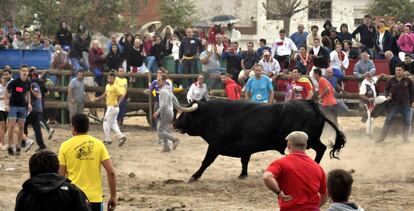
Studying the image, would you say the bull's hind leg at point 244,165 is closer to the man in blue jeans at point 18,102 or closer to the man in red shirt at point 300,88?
the man in red shirt at point 300,88

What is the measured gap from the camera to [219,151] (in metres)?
17.1

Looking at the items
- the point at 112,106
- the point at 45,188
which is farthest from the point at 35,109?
the point at 45,188

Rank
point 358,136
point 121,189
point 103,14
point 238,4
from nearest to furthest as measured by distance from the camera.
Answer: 1. point 121,189
2. point 358,136
3. point 103,14
4. point 238,4

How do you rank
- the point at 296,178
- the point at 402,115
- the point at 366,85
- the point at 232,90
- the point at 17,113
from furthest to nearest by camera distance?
the point at 366,85 → the point at 232,90 → the point at 402,115 → the point at 17,113 → the point at 296,178

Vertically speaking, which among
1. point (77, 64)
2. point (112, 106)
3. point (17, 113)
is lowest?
point (112, 106)

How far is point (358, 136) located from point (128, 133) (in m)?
5.86

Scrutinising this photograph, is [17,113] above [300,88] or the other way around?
the other way around

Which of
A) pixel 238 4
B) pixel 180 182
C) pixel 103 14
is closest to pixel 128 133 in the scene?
pixel 180 182

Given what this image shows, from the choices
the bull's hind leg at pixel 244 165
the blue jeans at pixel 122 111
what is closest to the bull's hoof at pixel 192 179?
the bull's hind leg at pixel 244 165

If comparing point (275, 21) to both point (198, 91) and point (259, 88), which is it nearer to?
point (198, 91)

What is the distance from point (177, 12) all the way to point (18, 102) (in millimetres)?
24294

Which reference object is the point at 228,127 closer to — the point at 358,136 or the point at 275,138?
the point at 275,138

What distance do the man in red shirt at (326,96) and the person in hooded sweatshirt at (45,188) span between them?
15293 mm

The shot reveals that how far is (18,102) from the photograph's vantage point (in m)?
20.4
